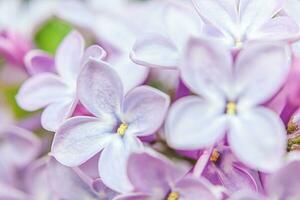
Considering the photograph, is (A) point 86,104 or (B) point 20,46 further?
(B) point 20,46

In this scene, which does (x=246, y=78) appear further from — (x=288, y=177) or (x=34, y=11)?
(x=34, y=11)

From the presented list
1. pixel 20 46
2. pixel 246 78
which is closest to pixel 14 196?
pixel 20 46

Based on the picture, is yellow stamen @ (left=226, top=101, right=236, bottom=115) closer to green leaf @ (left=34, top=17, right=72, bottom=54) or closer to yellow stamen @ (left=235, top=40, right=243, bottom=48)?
yellow stamen @ (left=235, top=40, right=243, bottom=48)

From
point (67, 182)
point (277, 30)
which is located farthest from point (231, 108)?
point (67, 182)

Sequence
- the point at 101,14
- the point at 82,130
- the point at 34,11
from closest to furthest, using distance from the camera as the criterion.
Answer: the point at 82,130, the point at 101,14, the point at 34,11

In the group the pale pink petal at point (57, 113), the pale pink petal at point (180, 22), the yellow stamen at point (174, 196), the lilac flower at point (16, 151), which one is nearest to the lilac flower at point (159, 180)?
the yellow stamen at point (174, 196)

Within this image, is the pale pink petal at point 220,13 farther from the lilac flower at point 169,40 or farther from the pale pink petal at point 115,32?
the pale pink petal at point 115,32
